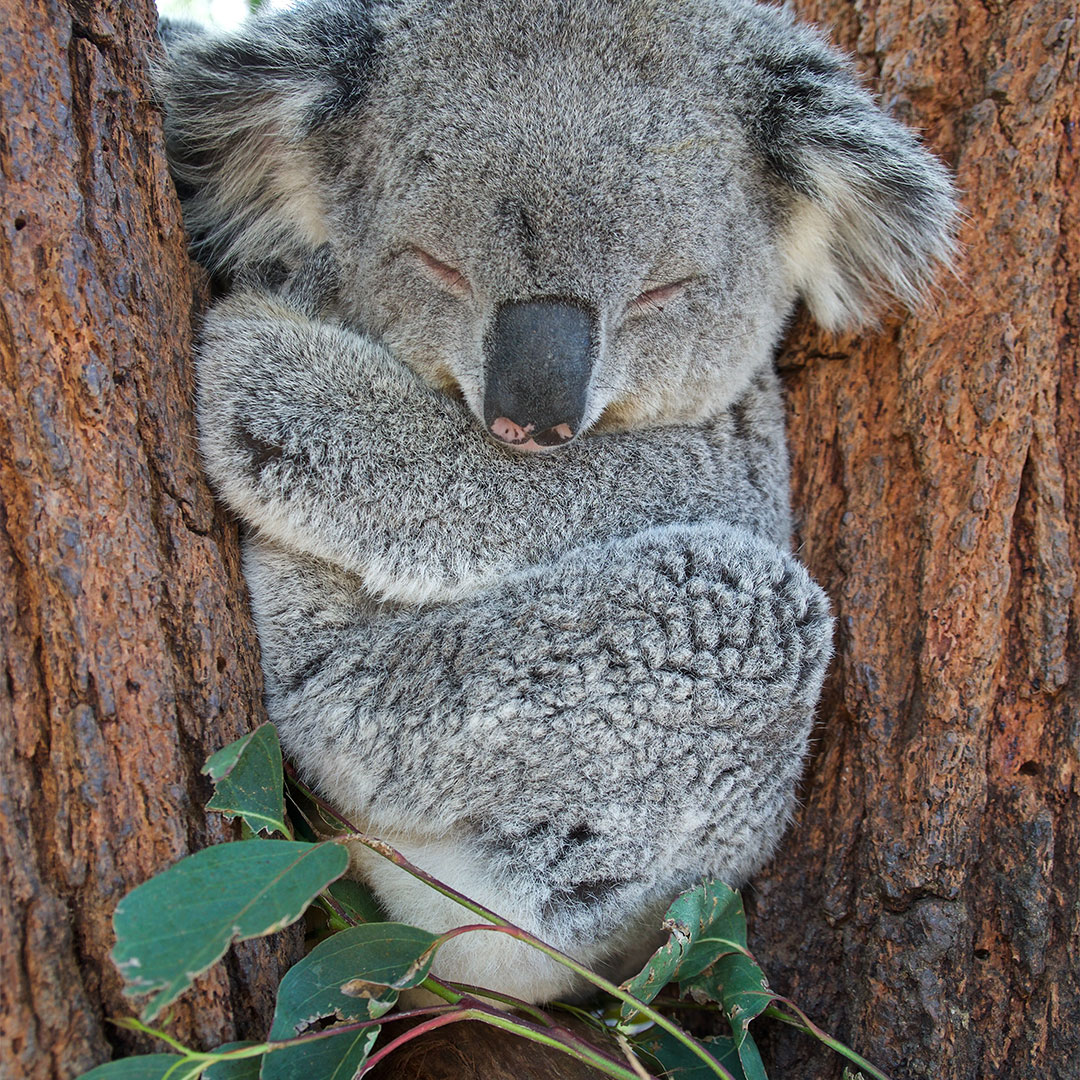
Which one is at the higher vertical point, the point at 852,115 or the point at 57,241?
the point at 852,115

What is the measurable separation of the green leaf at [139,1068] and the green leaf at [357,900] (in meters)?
0.63

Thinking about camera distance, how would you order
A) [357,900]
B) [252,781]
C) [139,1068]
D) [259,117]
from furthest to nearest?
[259,117], [357,900], [252,781], [139,1068]

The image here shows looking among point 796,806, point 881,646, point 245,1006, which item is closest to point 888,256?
point 881,646

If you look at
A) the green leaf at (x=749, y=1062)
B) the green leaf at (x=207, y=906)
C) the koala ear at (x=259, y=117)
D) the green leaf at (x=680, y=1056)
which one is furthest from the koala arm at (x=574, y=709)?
the koala ear at (x=259, y=117)

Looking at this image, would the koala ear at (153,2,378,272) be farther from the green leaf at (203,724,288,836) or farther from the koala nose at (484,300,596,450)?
the green leaf at (203,724,288,836)

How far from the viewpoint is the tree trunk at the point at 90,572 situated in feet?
4.21

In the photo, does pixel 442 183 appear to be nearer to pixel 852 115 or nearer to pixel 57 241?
pixel 57 241

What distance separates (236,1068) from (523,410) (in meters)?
1.25

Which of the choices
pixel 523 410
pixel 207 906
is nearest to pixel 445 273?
pixel 523 410

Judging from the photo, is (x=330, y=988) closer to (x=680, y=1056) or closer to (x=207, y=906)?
(x=207, y=906)

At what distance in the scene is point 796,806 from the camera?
219cm

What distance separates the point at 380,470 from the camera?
2.02 m

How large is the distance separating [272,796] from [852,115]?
196 centimetres

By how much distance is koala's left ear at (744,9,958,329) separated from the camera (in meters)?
2.14
